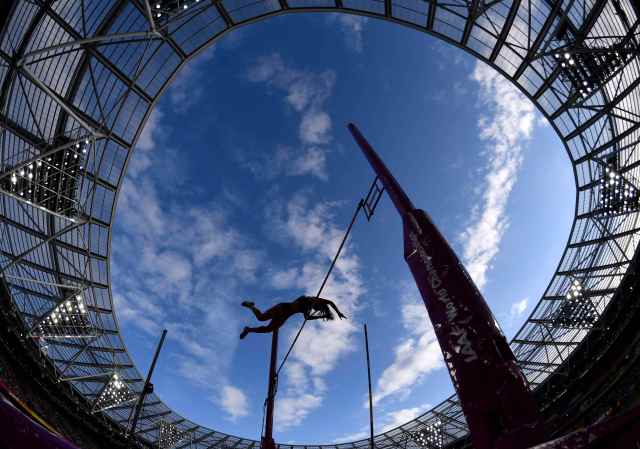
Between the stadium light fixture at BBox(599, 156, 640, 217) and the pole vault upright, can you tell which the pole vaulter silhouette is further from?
the stadium light fixture at BBox(599, 156, 640, 217)

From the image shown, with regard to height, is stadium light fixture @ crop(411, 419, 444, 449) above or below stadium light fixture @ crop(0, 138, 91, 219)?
below

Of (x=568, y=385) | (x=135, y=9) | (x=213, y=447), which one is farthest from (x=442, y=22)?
(x=213, y=447)

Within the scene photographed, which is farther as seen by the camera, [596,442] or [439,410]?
[439,410]

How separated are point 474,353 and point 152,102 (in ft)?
69.7

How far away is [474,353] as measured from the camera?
2.86 m

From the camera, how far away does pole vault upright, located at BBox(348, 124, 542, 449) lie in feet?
8.39

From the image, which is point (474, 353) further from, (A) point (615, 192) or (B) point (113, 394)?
(B) point (113, 394)

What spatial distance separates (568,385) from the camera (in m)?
21.8

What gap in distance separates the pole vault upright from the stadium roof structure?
14480 mm

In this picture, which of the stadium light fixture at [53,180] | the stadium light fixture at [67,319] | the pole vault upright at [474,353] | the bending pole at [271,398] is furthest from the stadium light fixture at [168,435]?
the pole vault upright at [474,353]

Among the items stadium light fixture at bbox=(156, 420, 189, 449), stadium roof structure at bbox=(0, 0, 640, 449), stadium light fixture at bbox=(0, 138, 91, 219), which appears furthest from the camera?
stadium light fixture at bbox=(156, 420, 189, 449)

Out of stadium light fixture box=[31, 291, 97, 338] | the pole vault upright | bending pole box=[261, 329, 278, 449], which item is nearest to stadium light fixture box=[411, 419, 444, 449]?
stadium light fixture box=[31, 291, 97, 338]

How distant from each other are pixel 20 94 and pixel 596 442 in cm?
2145

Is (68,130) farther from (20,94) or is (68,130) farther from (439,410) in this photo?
(439,410)
